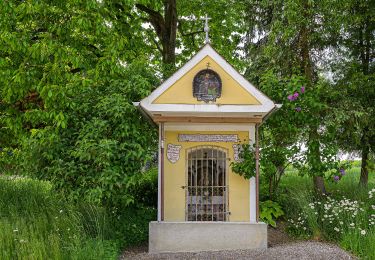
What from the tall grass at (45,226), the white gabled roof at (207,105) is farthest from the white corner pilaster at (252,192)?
the tall grass at (45,226)

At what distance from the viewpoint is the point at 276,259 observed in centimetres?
753

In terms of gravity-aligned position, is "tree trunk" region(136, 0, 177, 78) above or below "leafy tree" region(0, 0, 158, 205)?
above

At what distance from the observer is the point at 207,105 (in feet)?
27.6

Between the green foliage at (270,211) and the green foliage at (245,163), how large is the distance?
191cm

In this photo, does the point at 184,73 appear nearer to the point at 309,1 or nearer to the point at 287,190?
the point at 309,1

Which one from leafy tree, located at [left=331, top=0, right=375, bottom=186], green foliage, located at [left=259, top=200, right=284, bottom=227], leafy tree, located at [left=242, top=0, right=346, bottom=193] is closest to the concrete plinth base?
green foliage, located at [left=259, top=200, right=284, bottom=227]

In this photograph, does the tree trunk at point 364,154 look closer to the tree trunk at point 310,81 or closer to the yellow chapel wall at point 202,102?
the tree trunk at point 310,81

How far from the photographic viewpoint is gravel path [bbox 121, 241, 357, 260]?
25.1 ft

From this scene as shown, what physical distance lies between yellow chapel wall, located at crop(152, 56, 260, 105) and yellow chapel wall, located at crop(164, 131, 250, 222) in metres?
0.88

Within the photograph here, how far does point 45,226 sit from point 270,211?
17.7ft

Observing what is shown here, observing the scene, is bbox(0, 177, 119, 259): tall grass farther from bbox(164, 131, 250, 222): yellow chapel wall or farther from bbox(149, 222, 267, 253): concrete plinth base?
bbox(164, 131, 250, 222): yellow chapel wall

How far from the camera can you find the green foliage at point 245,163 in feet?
28.6

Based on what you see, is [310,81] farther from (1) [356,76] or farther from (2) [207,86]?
(2) [207,86]

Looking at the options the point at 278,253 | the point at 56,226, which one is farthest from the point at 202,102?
the point at 56,226
